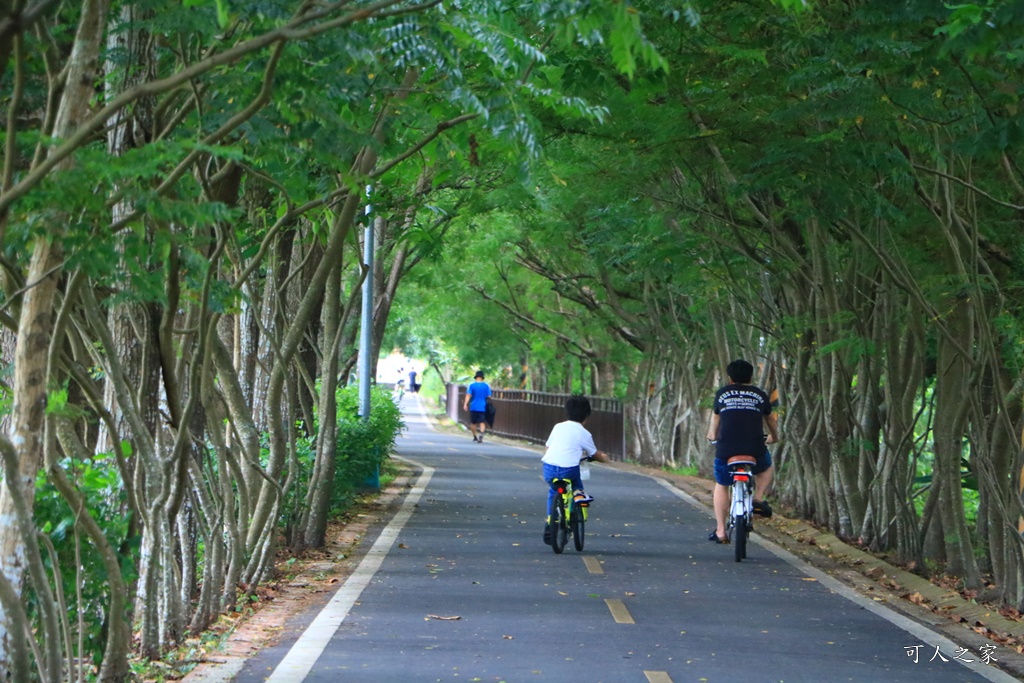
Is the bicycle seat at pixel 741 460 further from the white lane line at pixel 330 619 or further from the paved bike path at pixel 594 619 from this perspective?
the white lane line at pixel 330 619

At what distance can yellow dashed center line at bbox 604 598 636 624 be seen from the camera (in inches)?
392

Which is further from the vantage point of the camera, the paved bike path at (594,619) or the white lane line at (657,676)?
the paved bike path at (594,619)

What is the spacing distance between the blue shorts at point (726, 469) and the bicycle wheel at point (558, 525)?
157 cm

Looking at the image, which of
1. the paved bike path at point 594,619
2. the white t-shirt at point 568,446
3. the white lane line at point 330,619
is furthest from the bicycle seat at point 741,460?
the white lane line at point 330,619

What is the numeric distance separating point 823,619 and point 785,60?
4338mm

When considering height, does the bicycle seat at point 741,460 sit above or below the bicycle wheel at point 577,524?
above

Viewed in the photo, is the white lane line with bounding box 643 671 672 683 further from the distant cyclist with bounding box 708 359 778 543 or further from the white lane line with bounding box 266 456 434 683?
the distant cyclist with bounding box 708 359 778 543

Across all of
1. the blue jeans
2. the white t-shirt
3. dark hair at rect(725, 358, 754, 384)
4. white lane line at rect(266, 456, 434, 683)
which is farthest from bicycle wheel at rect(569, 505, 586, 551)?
dark hair at rect(725, 358, 754, 384)

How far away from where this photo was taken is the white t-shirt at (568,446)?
13977 millimetres

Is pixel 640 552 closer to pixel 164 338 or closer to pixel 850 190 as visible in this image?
pixel 850 190

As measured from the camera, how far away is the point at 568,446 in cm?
1402

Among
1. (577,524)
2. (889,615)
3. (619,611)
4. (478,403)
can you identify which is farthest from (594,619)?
(478,403)

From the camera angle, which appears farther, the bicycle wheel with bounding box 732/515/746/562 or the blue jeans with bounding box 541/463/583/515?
the blue jeans with bounding box 541/463/583/515

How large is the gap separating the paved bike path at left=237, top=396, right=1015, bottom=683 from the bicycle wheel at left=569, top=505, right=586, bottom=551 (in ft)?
0.48
